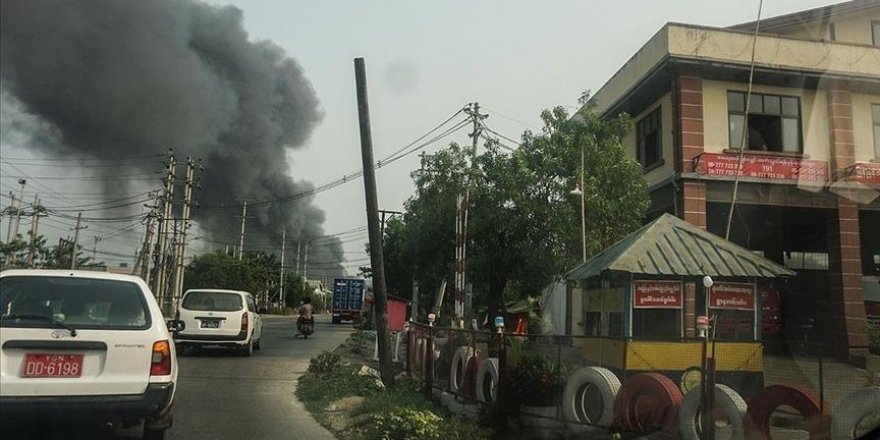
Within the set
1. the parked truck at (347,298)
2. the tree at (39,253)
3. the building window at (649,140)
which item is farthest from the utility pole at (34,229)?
the building window at (649,140)

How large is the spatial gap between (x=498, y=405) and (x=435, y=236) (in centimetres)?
1558

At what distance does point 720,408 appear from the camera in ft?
19.5

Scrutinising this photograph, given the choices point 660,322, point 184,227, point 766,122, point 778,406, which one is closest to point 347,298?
point 184,227

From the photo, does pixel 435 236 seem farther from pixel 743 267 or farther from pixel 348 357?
pixel 743 267

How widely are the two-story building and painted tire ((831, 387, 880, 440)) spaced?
1185cm

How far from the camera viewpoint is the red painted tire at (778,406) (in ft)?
Answer: 18.7

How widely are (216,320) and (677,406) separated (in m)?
11.7

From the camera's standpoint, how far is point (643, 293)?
34.9 ft

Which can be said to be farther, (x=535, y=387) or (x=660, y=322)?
(x=660, y=322)

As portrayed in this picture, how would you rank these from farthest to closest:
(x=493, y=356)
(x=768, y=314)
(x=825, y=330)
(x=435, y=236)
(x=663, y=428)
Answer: (x=435, y=236), (x=768, y=314), (x=825, y=330), (x=493, y=356), (x=663, y=428)

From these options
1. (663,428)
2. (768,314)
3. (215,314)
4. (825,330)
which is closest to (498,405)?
(663,428)

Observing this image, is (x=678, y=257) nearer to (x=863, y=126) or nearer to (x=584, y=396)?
(x=584, y=396)

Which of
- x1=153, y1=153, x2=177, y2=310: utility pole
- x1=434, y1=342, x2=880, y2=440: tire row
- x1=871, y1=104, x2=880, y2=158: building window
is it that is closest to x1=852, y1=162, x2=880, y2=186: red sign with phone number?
x1=871, y1=104, x2=880, y2=158: building window

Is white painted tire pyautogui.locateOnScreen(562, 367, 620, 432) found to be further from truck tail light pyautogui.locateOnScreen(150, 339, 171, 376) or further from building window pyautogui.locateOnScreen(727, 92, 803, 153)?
building window pyautogui.locateOnScreen(727, 92, 803, 153)
